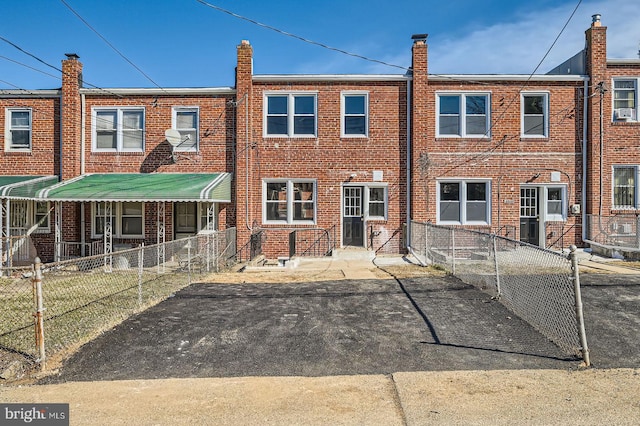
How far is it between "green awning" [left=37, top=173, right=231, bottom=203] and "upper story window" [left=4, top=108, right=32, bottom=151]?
3.00 metres

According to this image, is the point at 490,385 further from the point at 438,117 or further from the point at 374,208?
the point at 438,117

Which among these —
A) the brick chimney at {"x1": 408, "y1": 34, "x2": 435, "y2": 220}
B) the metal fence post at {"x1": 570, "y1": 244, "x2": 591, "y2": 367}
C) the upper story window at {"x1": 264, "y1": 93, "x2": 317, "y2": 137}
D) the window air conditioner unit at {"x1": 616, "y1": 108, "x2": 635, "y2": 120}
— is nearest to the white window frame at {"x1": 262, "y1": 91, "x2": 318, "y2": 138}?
the upper story window at {"x1": 264, "y1": 93, "x2": 317, "y2": 137}

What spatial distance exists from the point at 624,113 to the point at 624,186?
2.70 metres

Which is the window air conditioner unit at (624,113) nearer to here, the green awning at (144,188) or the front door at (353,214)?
the front door at (353,214)

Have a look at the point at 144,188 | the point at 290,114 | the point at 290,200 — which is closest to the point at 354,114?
the point at 290,114

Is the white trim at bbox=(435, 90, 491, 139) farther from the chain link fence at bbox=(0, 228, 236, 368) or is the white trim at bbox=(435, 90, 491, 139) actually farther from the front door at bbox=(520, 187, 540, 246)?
the chain link fence at bbox=(0, 228, 236, 368)

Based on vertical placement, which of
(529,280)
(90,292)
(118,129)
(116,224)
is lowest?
(90,292)

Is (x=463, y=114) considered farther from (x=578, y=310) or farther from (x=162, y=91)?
(x=578, y=310)

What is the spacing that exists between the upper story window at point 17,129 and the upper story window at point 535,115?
19.1 metres

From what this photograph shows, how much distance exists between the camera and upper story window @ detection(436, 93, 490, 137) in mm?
16703

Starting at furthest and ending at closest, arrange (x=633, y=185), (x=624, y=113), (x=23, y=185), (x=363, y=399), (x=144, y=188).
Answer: (x=633, y=185) < (x=624, y=113) < (x=23, y=185) < (x=144, y=188) < (x=363, y=399)

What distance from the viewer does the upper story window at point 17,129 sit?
17109mm

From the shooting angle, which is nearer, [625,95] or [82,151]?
[625,95]

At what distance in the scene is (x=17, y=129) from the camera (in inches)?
674
